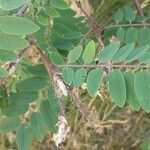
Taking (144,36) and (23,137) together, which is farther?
(144,36)

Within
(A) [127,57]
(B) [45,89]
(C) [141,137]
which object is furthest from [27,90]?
(C) [141,137]

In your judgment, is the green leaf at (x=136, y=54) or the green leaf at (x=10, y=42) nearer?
the green leaf at (x=10, y=42)

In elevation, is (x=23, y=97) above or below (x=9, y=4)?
below

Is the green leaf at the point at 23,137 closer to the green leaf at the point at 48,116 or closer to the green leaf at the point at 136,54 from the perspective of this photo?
the green leaf at the point at 48,116

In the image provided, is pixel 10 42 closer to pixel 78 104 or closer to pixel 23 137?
pixel 78 104

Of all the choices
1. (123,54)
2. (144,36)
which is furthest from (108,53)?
(144,36)

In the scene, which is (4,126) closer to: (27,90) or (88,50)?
(27,90)

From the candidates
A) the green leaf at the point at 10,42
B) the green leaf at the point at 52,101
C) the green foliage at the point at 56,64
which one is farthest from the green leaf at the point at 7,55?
the green leaf at the point at 52,101
